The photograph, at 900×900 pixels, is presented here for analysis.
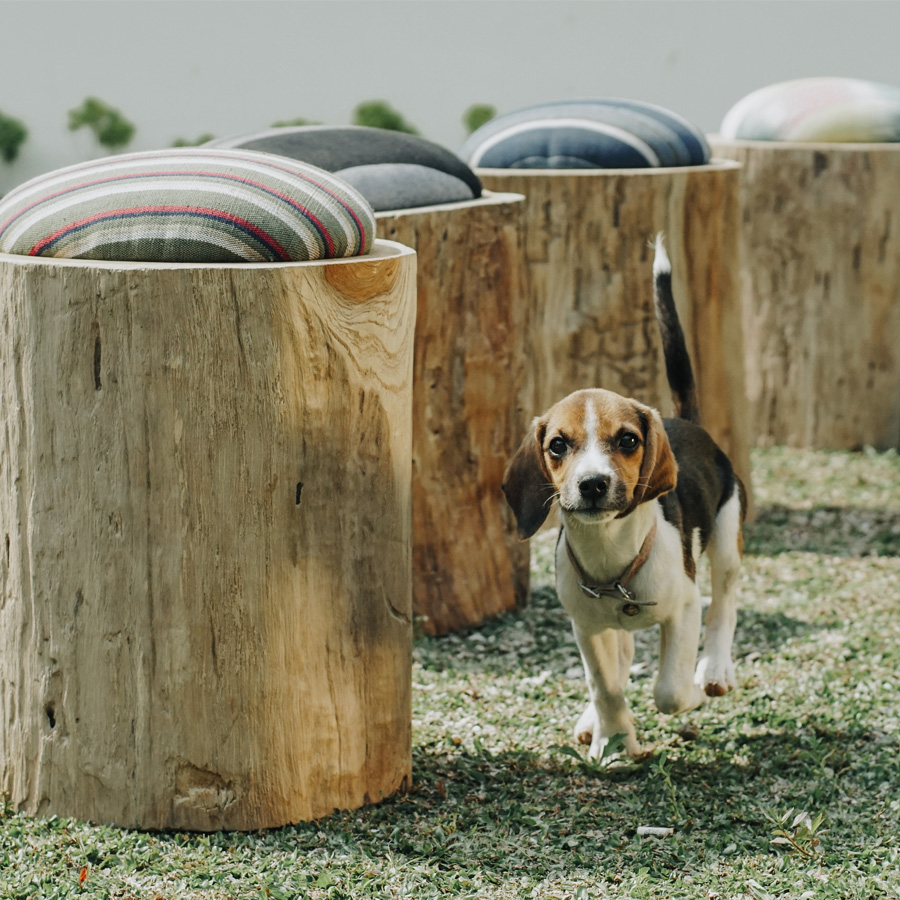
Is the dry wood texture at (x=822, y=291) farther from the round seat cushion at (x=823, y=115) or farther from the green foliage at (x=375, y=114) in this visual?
the green foliage at (x=375, y=114)

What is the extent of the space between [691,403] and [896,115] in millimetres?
4644

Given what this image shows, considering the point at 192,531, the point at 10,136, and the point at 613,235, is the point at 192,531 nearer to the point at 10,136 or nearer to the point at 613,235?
the point at 613,235

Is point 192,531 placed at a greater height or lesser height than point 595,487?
lesser

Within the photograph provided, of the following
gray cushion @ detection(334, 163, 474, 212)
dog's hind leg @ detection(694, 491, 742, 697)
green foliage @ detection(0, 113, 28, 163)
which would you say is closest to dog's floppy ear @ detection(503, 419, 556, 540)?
dog's hind leg @ detection(694, 491, 742, 697)

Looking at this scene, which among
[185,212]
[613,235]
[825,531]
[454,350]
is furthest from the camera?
[825,531]

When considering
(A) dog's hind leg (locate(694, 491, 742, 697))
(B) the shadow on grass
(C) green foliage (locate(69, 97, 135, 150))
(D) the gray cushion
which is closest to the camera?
(A) dog's hind leg (locate(694, 491, 742, 697))

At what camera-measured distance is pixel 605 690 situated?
4.30 metres

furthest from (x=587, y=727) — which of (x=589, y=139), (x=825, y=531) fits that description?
(x=589, y=139)

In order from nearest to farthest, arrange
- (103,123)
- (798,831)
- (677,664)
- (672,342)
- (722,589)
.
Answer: (798,831) < (677,664) < (722,589) < (672,342) < (103,123)

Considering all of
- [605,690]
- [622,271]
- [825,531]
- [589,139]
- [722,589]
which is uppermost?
[589,139]

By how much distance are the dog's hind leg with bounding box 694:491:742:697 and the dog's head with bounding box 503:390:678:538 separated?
2.91ft

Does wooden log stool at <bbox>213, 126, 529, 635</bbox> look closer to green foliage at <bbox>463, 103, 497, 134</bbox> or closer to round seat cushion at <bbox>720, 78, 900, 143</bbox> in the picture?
round seat cushion at <bbox>720, 78, 900, 143</bbox>

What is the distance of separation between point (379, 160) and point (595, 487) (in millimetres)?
2330

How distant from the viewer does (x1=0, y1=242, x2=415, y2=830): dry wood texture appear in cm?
359
